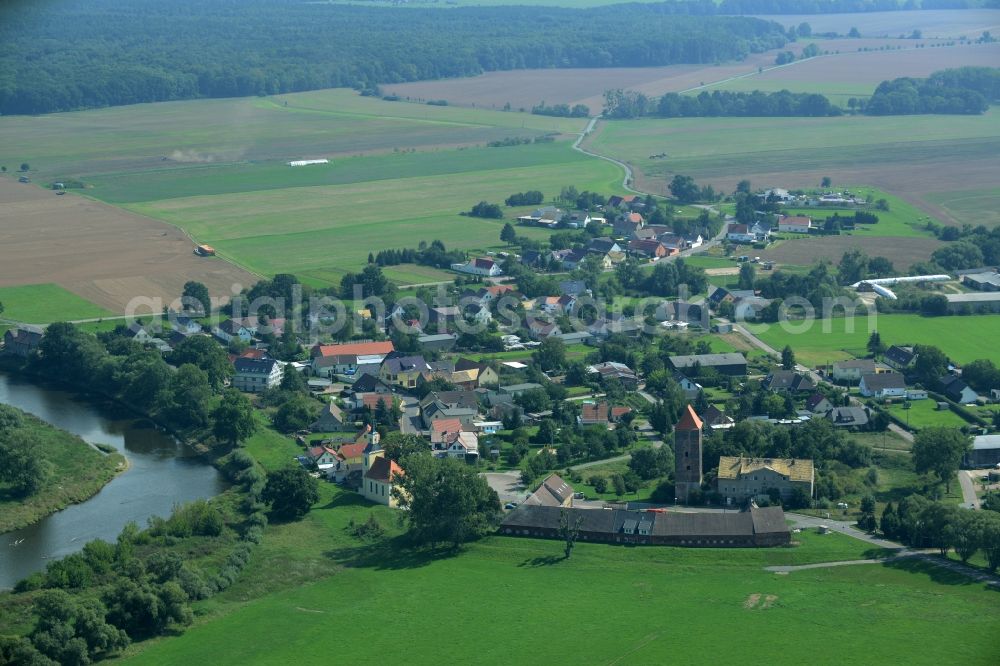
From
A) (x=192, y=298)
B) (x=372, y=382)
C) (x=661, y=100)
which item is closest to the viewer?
(x=372, y=382)

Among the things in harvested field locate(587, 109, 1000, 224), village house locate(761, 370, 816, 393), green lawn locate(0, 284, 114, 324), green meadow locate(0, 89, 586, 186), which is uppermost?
green meadow locate(0, 89, 586, 186)

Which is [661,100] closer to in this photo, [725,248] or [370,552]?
[725,248]

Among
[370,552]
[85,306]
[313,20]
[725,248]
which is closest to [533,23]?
[313,20]

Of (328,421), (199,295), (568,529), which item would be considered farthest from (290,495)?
(199,295)

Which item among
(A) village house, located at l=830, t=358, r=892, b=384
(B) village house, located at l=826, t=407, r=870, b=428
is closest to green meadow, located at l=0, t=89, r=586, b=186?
(A) village house, located at l=830, t=358, r=892, b=384

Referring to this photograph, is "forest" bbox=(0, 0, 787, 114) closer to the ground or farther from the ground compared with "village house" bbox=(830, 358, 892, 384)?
farther from the ground

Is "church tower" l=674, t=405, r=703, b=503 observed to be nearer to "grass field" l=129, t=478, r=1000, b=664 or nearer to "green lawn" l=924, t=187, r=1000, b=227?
"grass field" l=129, t=478, r=1000, b=664

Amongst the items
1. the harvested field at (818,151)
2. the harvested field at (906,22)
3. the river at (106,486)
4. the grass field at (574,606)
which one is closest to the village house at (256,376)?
the river at (106,486)
